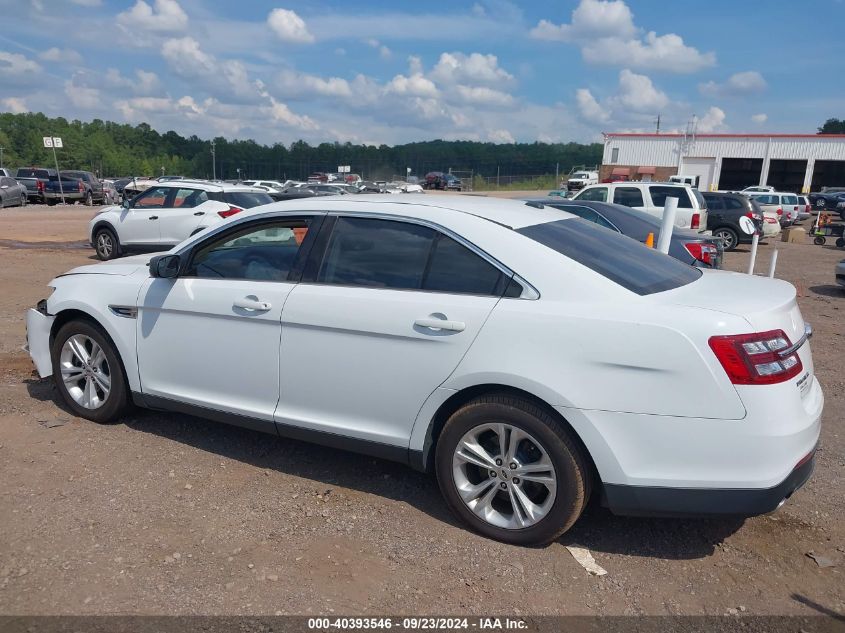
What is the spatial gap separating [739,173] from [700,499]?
62.9 m

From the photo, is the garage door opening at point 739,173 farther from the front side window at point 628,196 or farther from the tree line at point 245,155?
the front side window at point 628,196

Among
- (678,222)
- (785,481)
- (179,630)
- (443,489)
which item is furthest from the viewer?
(678,222)

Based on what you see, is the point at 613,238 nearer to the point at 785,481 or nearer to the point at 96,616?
the point at 785,481

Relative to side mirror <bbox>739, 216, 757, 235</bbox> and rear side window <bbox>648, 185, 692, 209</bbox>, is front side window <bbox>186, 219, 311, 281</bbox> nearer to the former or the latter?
side mirror <bbox>739, 216, 757, 235</bbox>

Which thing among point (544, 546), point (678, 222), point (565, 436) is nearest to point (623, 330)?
point (565, 436)

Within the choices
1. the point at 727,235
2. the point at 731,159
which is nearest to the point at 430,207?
the point at 727,235

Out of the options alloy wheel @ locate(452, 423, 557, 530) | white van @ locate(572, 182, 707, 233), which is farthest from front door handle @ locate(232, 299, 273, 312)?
white van @ locate(572, 182, 707, 233)

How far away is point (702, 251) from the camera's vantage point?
9.10 meters

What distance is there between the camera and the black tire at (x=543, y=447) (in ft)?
10.4

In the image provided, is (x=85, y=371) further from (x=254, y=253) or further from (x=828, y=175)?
(x=828, y=175)

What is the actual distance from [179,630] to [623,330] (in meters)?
2.24

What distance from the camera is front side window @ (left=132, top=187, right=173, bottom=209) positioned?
44.7 feet

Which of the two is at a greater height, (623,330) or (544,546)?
(623,330)

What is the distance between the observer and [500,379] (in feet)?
10.6
